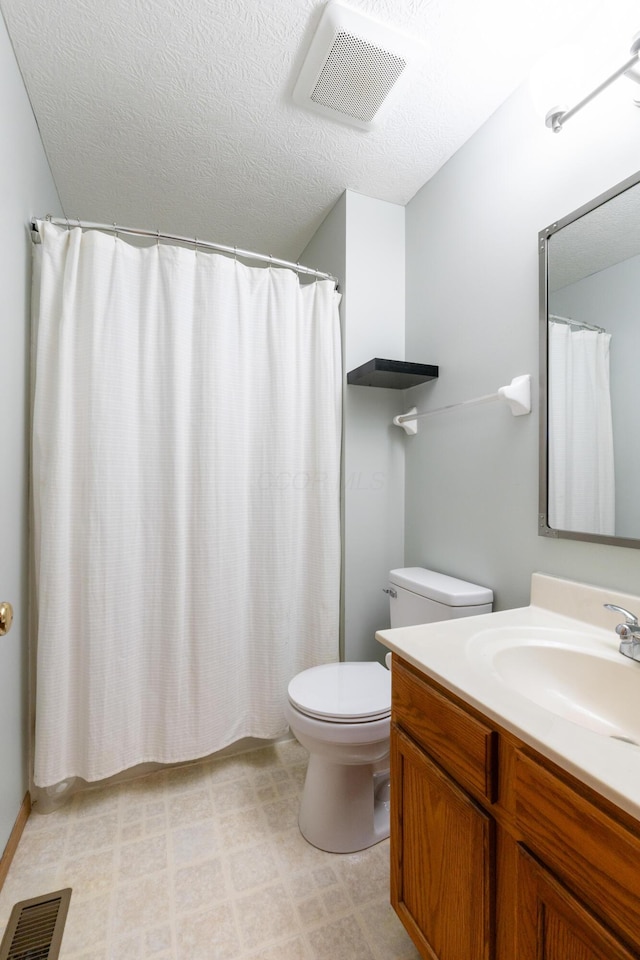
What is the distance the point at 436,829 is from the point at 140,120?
2.29m

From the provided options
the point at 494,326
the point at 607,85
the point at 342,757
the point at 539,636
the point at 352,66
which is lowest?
the point at 342,757

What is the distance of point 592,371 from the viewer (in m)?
1.13

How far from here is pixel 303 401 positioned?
1833 mm

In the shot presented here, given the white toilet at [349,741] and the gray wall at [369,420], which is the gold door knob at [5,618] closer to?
the white toilet at [349,741]

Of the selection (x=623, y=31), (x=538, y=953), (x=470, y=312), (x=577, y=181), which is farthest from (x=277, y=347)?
(x=538, y=953)

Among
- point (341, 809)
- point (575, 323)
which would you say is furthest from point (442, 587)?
point (575, 323)

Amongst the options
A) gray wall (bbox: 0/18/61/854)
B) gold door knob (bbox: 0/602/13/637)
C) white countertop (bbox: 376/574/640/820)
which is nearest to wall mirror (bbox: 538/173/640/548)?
white countertop (bbox: 376/574/640/820)

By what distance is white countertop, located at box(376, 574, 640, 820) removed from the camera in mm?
556

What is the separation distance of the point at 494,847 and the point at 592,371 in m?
1.08

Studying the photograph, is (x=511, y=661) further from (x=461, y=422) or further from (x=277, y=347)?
(x=277, y=347)

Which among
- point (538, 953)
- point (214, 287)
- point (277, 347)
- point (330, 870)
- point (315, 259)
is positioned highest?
point (315, 259)

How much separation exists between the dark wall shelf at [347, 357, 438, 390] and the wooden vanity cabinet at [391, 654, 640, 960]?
1087 millimetres

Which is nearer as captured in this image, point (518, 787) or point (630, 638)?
point (518, 787)

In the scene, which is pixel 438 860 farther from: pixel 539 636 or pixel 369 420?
pixel 369 420
